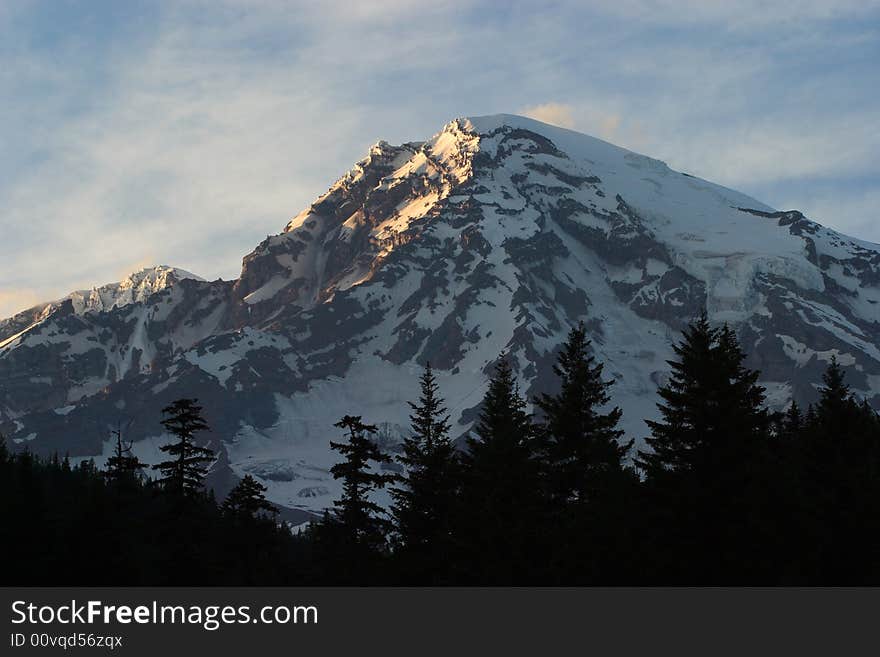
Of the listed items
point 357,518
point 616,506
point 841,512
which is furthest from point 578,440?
point 357,518

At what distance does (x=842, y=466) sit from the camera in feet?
192

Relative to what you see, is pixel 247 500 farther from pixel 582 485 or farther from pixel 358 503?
pixel 582 485

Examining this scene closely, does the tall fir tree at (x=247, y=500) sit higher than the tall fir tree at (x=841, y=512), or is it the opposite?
the tall fir tree at (x=247, y=500)

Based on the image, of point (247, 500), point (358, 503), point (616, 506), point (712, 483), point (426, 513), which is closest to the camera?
point (712, 483)

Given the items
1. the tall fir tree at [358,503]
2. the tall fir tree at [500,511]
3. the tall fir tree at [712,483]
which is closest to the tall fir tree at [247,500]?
the tall fir tree at [358,503]

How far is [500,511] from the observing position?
55281 mm

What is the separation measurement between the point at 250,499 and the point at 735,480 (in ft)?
177

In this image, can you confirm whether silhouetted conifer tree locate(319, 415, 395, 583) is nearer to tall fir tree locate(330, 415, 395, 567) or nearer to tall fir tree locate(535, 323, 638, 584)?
tall fir tree locate(330, 415, 395, 567)

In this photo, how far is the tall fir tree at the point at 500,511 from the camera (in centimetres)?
5409

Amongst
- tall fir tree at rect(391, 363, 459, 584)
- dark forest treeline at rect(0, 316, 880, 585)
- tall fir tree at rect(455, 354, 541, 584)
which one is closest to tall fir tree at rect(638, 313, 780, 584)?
dark forest treeline at rect(0, 316, 880, 585)

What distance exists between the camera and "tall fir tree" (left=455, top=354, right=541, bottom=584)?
177 feet

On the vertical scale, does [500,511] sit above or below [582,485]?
below

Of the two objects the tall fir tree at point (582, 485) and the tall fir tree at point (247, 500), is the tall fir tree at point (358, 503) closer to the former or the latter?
the tall fir tree at point (582, 485)
